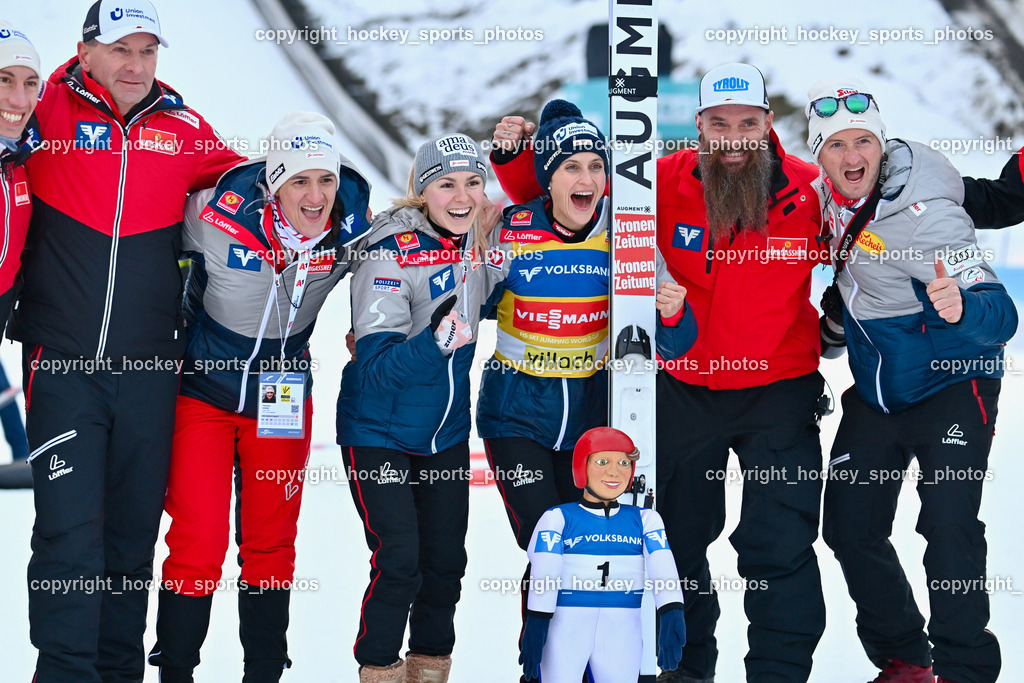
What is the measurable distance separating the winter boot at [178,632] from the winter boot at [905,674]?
252 cm

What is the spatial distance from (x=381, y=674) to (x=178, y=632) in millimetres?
717

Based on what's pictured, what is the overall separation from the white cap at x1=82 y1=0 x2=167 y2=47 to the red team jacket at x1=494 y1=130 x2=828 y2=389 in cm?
200

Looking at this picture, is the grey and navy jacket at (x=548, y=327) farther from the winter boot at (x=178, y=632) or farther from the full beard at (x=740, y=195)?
the winter boot at (x=178, y=632)

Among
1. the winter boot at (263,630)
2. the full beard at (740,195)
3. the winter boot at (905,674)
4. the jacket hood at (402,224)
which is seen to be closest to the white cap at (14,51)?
the jacket hood at (402,224)

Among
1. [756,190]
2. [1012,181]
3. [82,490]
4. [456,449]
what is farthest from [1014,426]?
[82,490]

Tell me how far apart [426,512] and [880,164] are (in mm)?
2061

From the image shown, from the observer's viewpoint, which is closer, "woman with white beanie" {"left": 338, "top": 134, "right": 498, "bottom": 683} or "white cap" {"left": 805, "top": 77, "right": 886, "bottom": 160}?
"woman with white beanie" {"left": 338, "top": 134, "right": 498, "bottom": 683}

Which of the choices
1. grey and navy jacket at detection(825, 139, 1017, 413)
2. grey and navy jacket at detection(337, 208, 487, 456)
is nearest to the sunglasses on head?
grey and navy jacket at detection(825, 139, 1017, 413)

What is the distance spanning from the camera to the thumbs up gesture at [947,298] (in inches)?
128

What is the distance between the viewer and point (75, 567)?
3.25 m

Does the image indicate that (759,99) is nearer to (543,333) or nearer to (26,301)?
(543,333)

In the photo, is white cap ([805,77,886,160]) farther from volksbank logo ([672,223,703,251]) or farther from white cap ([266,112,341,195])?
white cap ([266,112,341,195])

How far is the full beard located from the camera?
3.73 metres

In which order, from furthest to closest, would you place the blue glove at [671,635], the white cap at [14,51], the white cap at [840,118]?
the white cap at [840,118]
the white cap at [14,51]
the blue glove at [671,635]
